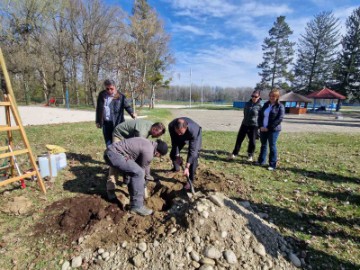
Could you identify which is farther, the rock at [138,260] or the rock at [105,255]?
the rock at [105,255]

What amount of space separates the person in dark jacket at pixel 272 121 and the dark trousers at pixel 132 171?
3288mm

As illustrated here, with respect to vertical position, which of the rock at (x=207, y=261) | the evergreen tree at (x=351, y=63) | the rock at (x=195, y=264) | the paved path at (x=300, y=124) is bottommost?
the paved path at (x=300, y=124)

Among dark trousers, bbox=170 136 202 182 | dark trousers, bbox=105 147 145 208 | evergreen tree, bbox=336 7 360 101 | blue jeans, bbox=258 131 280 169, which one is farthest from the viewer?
evergreen tree, bbox=336 7 360 101

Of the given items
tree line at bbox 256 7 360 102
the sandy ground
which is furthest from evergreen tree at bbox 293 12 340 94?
the sandy ground

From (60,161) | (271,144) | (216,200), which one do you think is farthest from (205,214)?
(60,161)

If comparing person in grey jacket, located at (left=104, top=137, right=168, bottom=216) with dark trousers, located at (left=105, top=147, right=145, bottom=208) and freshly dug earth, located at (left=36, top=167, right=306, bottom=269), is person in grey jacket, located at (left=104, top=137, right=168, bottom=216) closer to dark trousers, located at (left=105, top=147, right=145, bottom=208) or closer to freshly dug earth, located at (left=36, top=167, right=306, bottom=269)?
dark trousers, located at (left=105, top=147, right=145, bottom=208)

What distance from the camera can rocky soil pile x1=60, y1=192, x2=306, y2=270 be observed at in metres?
2.40

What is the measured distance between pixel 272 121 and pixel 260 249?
129 inches

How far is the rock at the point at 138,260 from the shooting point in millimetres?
2374

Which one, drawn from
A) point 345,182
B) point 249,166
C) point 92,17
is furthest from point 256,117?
point 92,17

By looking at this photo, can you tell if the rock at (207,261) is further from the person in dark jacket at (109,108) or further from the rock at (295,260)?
the person in dark jacket at (109,108)

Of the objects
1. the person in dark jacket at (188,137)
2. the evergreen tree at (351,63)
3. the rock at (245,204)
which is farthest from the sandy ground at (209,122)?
the evergreen tree at (351,63)

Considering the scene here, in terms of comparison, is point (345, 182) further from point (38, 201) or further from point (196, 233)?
point (38, 201)

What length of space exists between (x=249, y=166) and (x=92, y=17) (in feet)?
93.1
